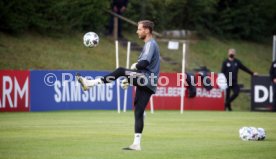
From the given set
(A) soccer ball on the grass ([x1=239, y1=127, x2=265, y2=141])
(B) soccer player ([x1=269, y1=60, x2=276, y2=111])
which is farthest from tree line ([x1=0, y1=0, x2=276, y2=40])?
(A) soccer ball on the grass ([x1=239, y1=127, x2=265, y2=141])

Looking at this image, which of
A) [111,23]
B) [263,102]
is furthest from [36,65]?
[263,102]

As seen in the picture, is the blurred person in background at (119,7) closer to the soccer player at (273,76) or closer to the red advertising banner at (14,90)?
the soccer player at (273,76)

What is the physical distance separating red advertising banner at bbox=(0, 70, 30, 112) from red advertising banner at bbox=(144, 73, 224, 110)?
6.79m

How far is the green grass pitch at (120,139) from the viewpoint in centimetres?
1395

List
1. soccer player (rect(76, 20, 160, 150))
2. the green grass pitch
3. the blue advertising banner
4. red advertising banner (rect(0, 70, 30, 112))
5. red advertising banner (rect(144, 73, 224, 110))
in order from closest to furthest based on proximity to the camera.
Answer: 1. the green grass pitch
2. soccer player (rect(76, 20, 160, 150))
3. red advertising banner (rect(0, 70, 30, 112))
4. the blue advertising banner
5. red advertising banner (rect(144, 73, 224, 110))

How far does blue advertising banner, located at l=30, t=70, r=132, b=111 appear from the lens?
2884 cm

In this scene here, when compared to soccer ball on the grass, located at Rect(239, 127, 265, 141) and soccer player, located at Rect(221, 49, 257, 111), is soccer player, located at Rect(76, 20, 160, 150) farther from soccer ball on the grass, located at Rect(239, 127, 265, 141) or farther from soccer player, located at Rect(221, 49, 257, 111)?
soccer player, located at Rect(221, 49, 257, 111)

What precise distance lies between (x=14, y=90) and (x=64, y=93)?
2.60 m

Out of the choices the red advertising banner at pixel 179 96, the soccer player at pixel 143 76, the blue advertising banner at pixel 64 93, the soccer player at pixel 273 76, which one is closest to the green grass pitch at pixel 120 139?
the soccer player at pixel 143 76

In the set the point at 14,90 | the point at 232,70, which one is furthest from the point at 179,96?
the point at 14,90

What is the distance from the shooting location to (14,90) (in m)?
27.8

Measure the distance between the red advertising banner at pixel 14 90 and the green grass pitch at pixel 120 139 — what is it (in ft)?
9.42

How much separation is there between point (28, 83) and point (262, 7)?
23.8 m

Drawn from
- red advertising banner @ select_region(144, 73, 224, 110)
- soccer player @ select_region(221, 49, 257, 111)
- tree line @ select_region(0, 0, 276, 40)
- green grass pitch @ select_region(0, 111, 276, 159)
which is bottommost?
green grass pitch @ select_region(0, 111, 276, 159)
